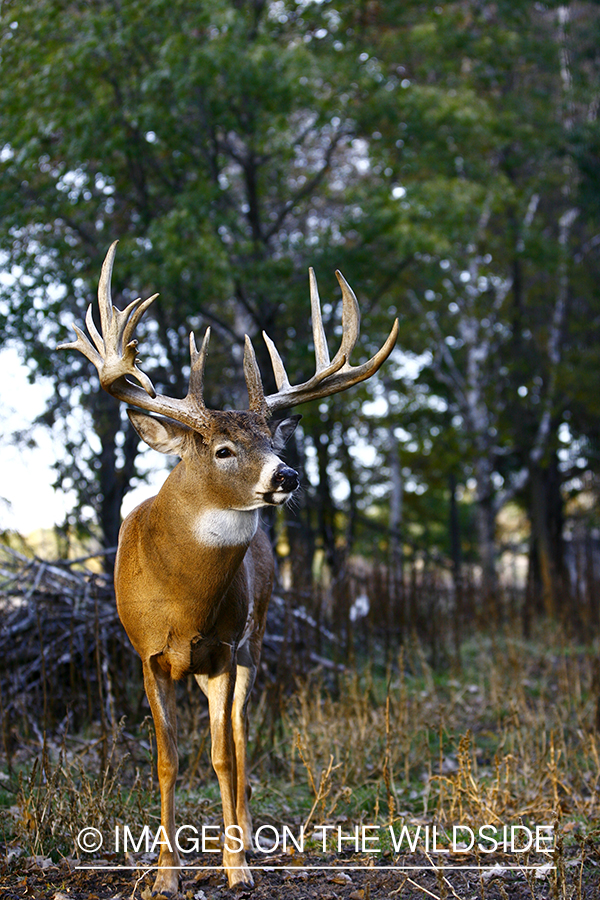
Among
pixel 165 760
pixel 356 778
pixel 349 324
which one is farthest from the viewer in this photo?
pixel 356 778

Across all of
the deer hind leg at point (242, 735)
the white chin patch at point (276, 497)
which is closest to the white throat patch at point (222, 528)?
the white chin patch at point (276, 497)

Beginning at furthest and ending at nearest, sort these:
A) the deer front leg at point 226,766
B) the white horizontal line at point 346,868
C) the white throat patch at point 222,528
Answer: the white horizontal line at point 346,868, the deer front leg at point 226,766, the white throat patch at point 222,528

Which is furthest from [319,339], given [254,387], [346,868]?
[346,868]

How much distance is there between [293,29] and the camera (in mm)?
12383

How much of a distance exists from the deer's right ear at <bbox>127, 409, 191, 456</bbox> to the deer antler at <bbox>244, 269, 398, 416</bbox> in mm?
330

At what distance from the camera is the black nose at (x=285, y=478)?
3320 mm

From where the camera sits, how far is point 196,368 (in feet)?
12.1

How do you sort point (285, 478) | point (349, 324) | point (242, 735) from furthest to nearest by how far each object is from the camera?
point (242, 735)
point (349, 324)
point (285, 478)

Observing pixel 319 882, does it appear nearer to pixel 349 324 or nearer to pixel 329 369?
pixel 329 369

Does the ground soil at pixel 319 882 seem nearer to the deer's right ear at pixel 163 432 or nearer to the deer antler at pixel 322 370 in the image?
the deer's right ear at pixel 163 432

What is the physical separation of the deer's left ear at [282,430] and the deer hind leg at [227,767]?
998 mm

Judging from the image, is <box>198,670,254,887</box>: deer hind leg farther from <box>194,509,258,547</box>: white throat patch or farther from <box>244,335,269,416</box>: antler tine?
<box>244,335,269,416</box>: antler tine

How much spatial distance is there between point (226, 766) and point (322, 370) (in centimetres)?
175

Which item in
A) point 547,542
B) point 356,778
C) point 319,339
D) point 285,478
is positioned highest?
point 547,542
